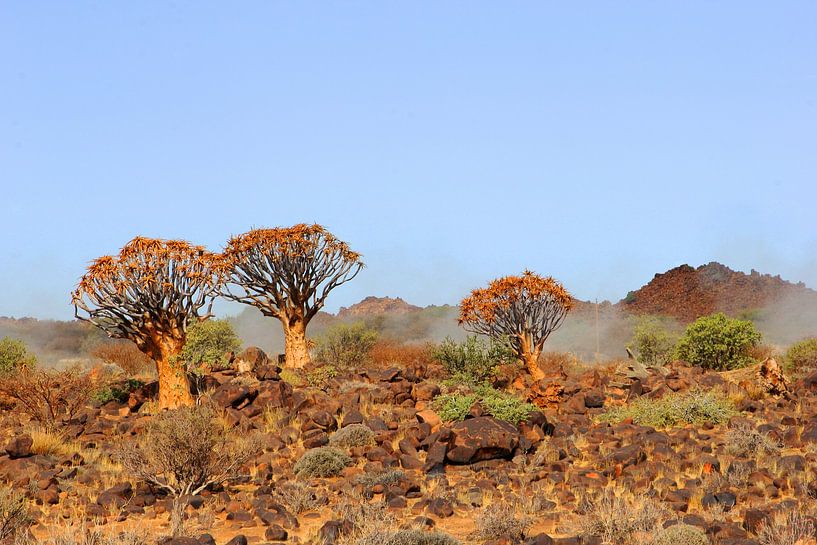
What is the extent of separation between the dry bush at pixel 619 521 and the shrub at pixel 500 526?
612 mm

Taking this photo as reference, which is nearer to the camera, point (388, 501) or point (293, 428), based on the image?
point (388, 501)

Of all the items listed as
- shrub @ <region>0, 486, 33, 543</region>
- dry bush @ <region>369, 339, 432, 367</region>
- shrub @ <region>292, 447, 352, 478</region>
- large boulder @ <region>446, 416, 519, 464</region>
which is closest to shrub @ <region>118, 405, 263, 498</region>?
shrub @ <region>292, 447, 352, 478</region>

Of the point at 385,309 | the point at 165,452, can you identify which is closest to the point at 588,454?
the point at 165,452

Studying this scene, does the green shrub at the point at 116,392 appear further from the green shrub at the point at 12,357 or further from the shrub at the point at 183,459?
the green shrub at the point at 12,357

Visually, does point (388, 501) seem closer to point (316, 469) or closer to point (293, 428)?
point (316, 469)

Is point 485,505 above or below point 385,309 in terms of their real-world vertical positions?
below

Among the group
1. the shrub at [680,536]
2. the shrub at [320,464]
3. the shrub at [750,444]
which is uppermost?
the shrub at [750,444]

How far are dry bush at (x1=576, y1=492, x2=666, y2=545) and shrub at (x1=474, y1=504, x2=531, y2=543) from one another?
61 centimetres

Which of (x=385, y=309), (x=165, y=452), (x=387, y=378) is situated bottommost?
(x=165, y=452)

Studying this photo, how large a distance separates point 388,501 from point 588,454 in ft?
12.7

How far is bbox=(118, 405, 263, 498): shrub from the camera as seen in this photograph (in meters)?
10.7

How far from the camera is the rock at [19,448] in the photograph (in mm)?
12367

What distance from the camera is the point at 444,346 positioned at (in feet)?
66.9

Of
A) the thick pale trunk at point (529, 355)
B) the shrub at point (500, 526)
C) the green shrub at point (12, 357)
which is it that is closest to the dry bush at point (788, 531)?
the shrub at point (500, 526)
